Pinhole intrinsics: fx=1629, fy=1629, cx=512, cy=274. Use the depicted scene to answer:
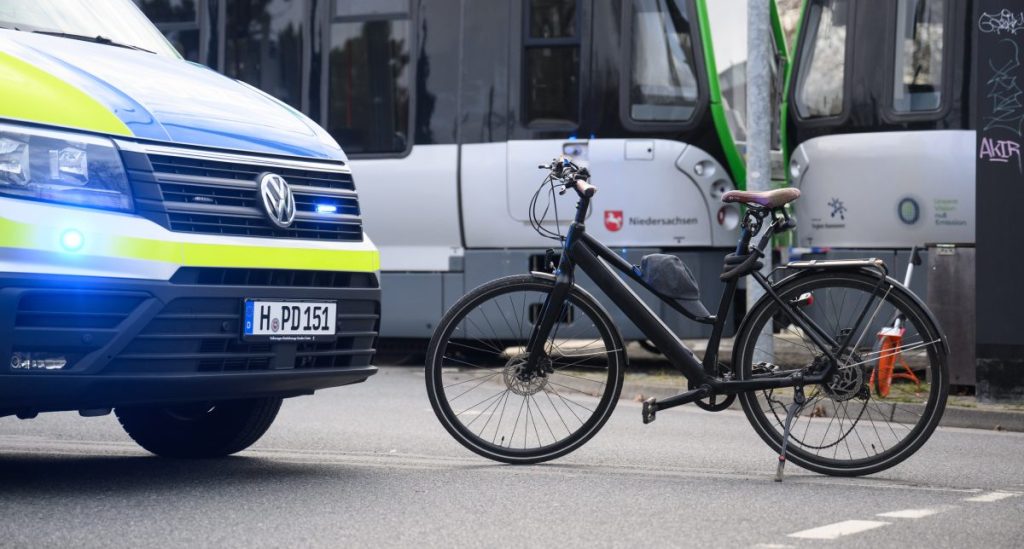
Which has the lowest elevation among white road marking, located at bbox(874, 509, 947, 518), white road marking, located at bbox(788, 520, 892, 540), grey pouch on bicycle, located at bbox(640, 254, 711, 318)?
white road marking, located at bbox(874, 509, 947, 518)

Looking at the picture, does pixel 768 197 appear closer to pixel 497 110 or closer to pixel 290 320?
pixel 290 320

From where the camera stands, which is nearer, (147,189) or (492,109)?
(147,189)

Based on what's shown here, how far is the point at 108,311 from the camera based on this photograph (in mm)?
5367

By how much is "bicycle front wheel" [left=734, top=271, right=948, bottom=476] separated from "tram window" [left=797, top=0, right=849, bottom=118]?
6019 millimetres

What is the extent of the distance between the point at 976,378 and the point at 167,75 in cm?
547

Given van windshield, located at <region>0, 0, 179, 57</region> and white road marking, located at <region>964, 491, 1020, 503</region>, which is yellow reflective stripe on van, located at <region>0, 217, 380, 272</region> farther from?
white road marking, located at <region>964, 491, 1020, 503</region>

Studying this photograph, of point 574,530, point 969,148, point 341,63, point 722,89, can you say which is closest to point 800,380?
point 574,530

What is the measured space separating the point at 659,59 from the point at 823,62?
1.26 metres

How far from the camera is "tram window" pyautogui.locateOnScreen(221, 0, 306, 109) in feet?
45.2

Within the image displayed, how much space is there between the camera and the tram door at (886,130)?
37.9 feet

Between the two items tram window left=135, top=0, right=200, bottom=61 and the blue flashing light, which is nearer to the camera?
the blue flashing light

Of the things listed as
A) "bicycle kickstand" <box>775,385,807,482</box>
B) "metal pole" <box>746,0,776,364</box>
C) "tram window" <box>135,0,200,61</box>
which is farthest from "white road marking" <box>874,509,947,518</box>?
"tram window" <box>135,0,200,61</box>

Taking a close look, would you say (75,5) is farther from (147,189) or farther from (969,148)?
(969,148)

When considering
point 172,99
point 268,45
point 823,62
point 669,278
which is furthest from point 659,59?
point 172,99
